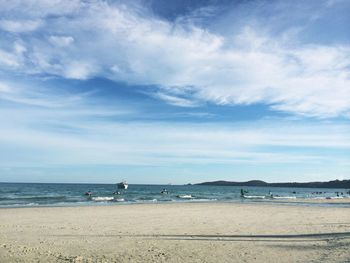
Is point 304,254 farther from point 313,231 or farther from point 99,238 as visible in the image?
point 99,238

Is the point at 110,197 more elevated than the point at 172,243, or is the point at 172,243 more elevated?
the point at 110,197

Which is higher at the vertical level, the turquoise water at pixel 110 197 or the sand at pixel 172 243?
the turquoise water at pixel 110 197

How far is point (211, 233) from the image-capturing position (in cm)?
1728

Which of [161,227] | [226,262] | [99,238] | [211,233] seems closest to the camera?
[226,262]

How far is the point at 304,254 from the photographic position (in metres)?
12.2

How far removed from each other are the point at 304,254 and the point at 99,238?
26.4 ft

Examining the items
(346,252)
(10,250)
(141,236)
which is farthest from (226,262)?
(10,250)

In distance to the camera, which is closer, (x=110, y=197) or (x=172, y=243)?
(x=172, y=243)

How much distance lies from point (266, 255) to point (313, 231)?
22.3ft

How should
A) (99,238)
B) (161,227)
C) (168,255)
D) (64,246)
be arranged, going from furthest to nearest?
(161,227) < (99,238) < (64,246) < (168,255)

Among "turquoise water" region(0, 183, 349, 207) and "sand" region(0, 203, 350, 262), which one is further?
"turquoise water" region(0, 183, 349, 207)

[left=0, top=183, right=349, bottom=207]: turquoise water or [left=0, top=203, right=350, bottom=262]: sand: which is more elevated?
[left=0, top=183, right=349, bottom=207]: turquoise water

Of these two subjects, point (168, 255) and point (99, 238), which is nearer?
point (168, 255)

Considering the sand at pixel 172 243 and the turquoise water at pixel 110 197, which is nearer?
the sand at pixel 172 243
